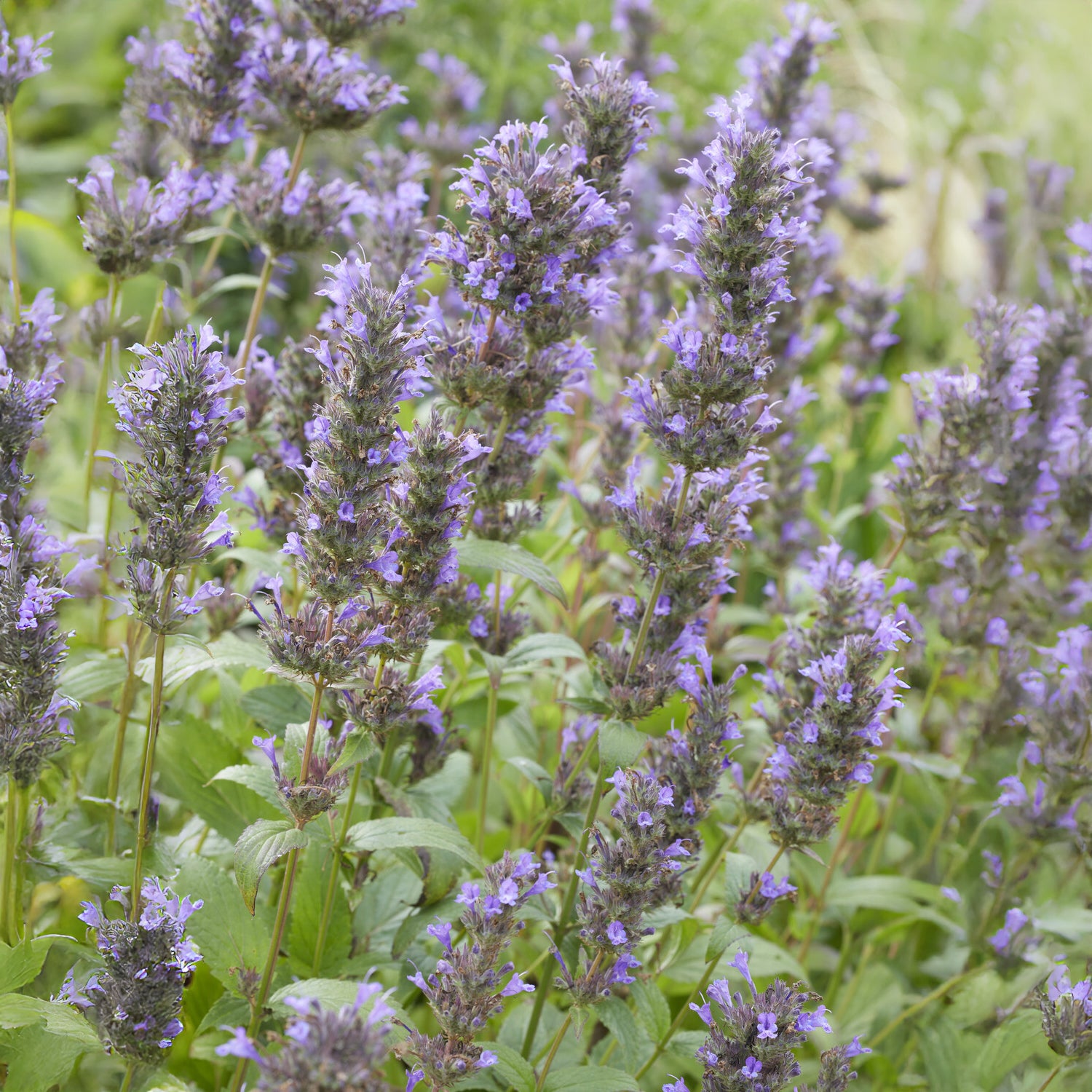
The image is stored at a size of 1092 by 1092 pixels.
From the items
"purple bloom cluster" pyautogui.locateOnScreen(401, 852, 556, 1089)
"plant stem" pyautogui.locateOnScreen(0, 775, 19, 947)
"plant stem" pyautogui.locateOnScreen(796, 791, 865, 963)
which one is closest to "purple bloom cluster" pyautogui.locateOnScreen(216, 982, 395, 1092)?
"purple bloom cluster" pyautogui.locateOnScreen(401, 852, 556, 1089)

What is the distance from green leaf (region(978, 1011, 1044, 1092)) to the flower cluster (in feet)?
8.70

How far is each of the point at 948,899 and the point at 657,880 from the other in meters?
1.86

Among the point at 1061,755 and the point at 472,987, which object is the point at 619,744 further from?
the point at 1061,755

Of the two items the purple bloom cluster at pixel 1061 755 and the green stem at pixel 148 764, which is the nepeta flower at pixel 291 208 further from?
the purple bloom cluster at pixel 1061 755

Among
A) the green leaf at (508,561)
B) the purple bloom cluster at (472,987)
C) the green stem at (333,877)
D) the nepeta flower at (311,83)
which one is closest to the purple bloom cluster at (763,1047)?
the purple bloom cluster at (472,987)

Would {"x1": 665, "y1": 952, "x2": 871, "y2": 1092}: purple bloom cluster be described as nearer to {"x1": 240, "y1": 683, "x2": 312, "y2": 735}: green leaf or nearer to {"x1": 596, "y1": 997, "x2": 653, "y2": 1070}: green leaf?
{"x1": 596, "y1": 997, "x2": 653, "y2": 1070}: green leaf

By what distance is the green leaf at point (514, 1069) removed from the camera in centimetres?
234

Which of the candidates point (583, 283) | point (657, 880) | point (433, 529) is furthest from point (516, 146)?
point (657, 880)

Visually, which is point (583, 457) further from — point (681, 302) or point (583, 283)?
point (583, 283)

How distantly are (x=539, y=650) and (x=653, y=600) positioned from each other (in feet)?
1.74

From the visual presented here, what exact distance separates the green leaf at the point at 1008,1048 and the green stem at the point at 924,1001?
16 centimetres

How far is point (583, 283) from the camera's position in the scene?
292 cm

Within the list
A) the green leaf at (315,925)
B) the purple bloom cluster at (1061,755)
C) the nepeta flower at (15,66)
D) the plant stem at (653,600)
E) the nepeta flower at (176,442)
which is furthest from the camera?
the purple bloom cluster at (1061,755)

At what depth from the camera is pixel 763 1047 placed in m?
2.26
